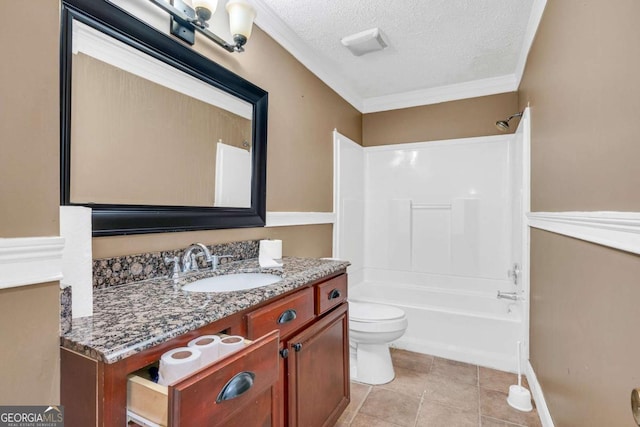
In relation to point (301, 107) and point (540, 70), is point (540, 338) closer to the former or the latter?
point (540, 70)

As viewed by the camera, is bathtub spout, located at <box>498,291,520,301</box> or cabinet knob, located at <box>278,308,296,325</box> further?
bathtub spout, located at <box>498,291,520,301</box>

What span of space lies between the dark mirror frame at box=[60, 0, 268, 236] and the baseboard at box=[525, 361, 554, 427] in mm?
1801

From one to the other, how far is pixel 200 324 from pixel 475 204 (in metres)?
2.69

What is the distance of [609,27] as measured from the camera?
3.08ft

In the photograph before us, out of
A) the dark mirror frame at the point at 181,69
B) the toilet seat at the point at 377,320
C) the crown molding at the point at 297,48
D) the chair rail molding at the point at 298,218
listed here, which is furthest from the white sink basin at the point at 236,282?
the crown molding at the point at 297,48

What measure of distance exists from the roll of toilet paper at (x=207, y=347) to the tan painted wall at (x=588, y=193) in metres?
1.01

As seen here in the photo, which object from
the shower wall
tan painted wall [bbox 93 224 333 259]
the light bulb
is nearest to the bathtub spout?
the shower wall

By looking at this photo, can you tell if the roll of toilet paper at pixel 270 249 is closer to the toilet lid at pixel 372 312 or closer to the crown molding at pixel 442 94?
the toilet lid at pixel 372 312

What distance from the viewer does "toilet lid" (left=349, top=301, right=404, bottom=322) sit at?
2185 millimetres

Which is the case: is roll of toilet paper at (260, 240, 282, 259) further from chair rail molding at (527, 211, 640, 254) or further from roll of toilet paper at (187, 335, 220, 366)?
chair rail molding at (527, 211, 640, 254)

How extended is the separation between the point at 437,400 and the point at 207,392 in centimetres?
180

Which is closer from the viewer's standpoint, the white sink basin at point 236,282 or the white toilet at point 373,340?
the white sink basin at point 236,282

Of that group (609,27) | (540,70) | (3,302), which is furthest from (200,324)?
(540,70)

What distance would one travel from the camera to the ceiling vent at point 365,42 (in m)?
2.05
